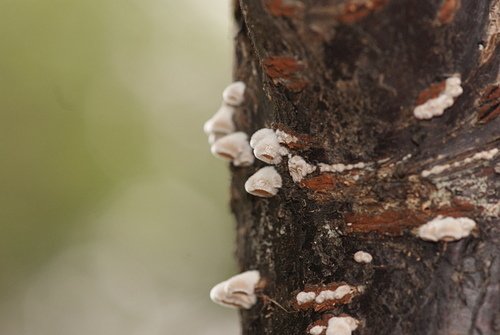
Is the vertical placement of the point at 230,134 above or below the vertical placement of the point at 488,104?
above

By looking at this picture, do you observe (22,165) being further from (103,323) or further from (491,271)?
(491,271)

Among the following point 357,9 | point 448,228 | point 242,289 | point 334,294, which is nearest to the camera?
point 357,9

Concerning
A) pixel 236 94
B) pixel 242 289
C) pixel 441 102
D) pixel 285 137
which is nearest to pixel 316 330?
pixel 242 289

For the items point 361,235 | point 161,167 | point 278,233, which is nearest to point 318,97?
point 361,235

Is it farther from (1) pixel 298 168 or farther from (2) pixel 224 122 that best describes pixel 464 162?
(2) pixel 224 122

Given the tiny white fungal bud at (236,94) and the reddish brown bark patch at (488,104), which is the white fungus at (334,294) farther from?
the tiny white fungal bud at (236,94)

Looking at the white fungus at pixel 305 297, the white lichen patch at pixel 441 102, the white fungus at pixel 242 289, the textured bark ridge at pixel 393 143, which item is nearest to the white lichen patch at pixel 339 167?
the textured bark ridge at pixel 393 143

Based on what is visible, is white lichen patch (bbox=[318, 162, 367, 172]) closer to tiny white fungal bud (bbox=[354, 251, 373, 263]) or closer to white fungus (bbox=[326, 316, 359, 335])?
tiny white fungal bud (bbox=[354, 251, 373, 263])

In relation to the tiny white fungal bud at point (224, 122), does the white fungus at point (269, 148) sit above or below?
below
